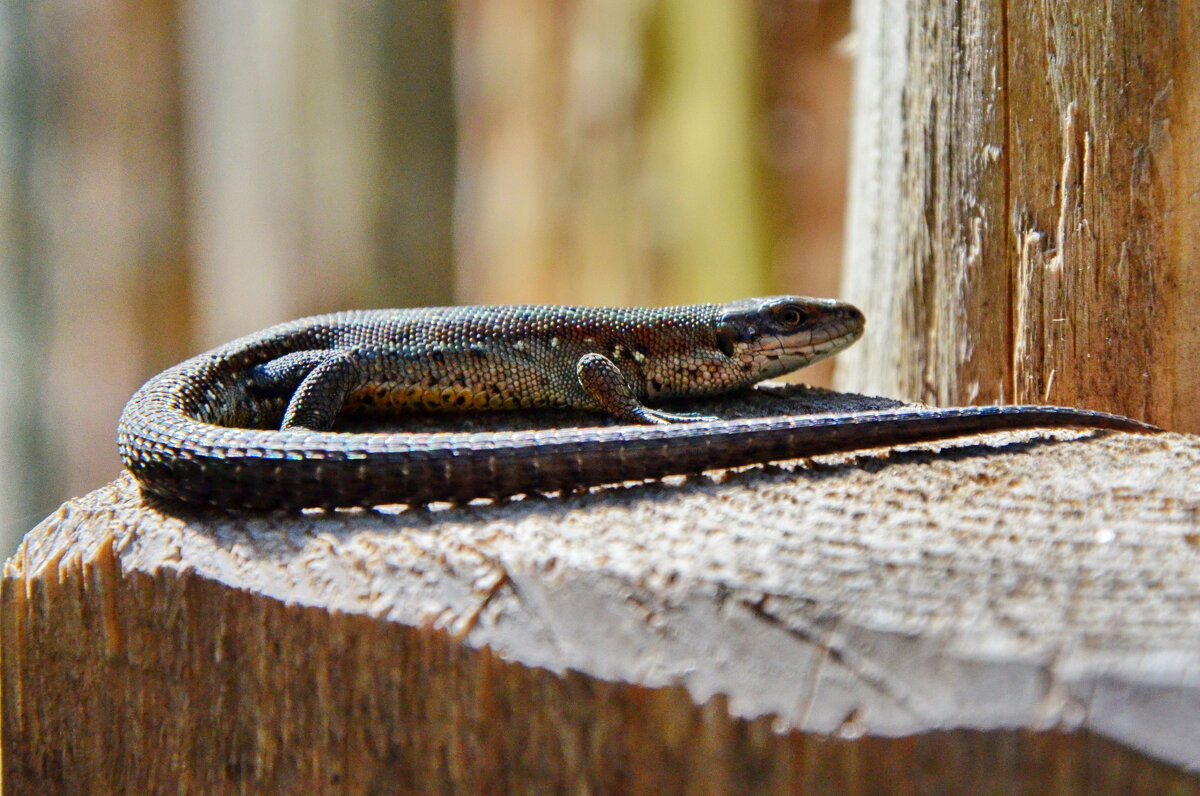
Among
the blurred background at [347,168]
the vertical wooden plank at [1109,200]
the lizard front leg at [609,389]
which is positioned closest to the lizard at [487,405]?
the lizard front leg at [609,389]

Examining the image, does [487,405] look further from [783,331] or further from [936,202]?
[936,202]

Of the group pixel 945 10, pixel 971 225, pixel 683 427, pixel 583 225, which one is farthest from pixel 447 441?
pixel 583 225

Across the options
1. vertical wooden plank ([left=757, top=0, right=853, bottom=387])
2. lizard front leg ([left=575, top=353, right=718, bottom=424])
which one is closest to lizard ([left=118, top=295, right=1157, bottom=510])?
lizard front leg ([left=575, top=353, right=718, bottom=424])

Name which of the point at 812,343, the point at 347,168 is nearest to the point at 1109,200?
the point at 812,343

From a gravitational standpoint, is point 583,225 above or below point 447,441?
above

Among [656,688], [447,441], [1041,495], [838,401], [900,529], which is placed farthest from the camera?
[838,401]

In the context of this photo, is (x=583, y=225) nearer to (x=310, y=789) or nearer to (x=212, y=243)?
(x=212, y=243)
